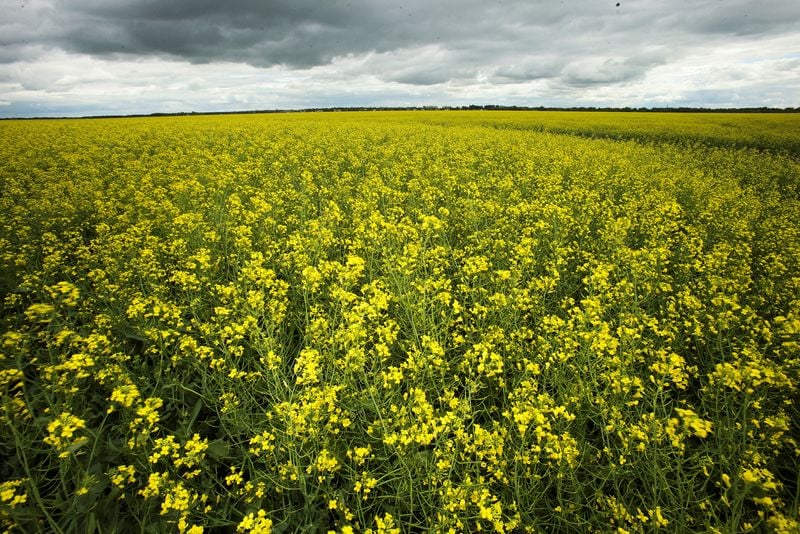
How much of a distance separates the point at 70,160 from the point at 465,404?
13.4m

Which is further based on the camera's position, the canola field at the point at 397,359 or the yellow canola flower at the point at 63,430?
the canola field at the point at 397,359

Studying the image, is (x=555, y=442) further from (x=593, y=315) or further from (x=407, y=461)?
(x=593, y=315)

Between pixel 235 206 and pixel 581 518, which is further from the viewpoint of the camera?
pixel 235 206

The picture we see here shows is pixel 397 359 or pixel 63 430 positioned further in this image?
pixel 397 359

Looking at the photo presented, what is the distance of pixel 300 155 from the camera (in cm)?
1198

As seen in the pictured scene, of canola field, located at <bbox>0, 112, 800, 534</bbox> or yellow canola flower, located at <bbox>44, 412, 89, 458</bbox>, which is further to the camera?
canola field, located at <bbox>0, 112, 800, 534</bbox>

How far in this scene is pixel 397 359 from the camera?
3930mm

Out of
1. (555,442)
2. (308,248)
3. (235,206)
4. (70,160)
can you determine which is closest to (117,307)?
(308,248)

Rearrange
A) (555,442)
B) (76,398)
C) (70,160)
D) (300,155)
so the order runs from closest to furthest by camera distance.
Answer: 1. (555,442)
2. (76,398)
3. (70,160)
4. (300,155)

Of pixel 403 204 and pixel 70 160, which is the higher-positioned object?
pixel 70 160

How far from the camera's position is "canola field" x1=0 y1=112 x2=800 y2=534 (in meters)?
2.42

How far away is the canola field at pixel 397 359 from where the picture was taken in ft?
7.94

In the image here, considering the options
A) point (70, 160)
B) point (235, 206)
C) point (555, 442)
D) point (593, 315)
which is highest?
point (70, 160)

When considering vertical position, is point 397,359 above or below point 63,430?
below
